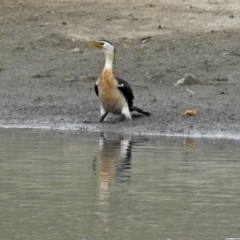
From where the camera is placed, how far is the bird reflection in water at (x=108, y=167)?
880cm

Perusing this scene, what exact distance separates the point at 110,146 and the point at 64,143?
20.7 inches

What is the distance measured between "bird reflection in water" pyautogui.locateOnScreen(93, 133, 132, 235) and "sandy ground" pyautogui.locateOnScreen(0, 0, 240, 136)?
48.3 inches

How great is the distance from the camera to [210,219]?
8.41m

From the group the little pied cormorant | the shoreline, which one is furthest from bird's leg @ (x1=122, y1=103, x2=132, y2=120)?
the shoreline

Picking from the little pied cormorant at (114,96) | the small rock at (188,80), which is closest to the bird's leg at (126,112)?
the little pied cormorant at (114,96)

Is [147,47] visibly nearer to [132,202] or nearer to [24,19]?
[24,19]

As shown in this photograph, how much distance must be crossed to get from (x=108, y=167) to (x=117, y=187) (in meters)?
1.03

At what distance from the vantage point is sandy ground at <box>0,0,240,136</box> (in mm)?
14312

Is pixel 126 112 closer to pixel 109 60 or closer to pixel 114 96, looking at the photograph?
pixel 114 96

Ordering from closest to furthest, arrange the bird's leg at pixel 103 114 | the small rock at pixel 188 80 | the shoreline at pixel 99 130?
1. the shoreline at pixel 99 130
2. the bird's leg at pixel 103 114
3. the small rock at pixel 188 80

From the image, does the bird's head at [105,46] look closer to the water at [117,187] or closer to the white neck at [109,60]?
the white neck at [109,60]

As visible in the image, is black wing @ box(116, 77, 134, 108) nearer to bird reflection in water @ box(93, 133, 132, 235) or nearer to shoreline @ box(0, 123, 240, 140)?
shoreline @ box(0, 123, 240, 140)

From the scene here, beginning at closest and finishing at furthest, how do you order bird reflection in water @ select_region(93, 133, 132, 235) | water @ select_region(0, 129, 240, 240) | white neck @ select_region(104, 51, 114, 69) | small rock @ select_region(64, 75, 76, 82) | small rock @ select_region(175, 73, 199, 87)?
water @ select_region(0, 129, 240, 240) → bird reflection in water @ select_region(93, 133, 132, 235) → white neck @ select_region(104, 51, 114, 69) → small rock @ select_region(175, 73, 199, 87) → small rock @ select_region(64, 75, 76, 82)

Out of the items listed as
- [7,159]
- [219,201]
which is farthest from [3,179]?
[219,201]
